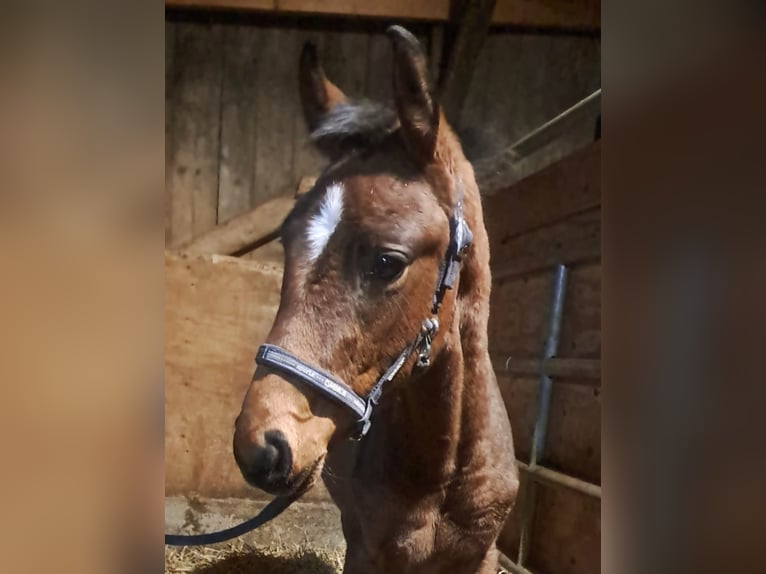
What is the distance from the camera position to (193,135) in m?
1.07

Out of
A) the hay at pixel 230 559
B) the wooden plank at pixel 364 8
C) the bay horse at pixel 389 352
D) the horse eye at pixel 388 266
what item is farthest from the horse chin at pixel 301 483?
the wooden plank at pixel 364 8

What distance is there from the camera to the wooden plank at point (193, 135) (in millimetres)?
1072

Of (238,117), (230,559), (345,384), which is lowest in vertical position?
(230,559)

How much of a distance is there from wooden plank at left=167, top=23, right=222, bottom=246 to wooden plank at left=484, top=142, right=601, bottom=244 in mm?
423

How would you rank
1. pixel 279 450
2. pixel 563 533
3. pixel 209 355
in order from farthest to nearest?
1. pixel 563 533
2. pixel 209 355
3. pixel 279 450

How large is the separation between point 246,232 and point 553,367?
52 cm

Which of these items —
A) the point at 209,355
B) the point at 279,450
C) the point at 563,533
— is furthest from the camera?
the point at 563,533

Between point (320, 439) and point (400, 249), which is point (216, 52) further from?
point (320, 439)

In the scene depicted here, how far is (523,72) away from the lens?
1.15m

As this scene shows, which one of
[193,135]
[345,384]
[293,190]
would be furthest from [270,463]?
[193,135]

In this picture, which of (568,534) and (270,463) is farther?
(568,534)

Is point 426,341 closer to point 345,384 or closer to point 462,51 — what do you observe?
point 345,384
